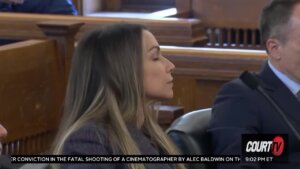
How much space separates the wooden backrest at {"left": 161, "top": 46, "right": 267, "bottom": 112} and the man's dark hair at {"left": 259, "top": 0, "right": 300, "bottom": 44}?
686mm

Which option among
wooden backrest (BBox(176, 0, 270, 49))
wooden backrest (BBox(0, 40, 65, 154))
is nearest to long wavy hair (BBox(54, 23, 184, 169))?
wooden backrest (BBox(0, 40, 65, 154))

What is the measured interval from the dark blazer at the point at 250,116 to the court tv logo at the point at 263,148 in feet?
0.06

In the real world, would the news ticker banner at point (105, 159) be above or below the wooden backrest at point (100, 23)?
above

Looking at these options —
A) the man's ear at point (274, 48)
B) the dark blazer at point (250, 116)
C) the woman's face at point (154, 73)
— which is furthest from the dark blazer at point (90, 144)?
the man's ear at point (274, 48)

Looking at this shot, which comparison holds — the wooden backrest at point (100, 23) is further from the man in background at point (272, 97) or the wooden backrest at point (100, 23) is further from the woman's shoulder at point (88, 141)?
the woman's shoulder at point (88, 141)

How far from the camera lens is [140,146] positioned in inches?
75.5

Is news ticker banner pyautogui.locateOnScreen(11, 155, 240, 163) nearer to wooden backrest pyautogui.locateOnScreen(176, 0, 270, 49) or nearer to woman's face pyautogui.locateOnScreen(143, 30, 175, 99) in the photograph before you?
woman's face pyautogui.locateOnScreen(143, 30, 175, 99)

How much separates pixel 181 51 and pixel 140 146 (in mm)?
1482

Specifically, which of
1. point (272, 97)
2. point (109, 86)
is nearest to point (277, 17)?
point (272, 97)

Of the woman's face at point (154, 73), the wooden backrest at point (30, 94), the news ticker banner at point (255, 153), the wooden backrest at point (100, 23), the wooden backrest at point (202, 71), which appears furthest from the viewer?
the wooden backrest at point (100, 23)

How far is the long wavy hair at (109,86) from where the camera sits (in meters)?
1.87

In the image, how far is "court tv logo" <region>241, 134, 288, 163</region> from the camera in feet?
7.43

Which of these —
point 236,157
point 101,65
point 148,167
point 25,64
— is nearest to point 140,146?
point 148,167

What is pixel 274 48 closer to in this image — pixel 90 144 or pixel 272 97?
pixel 272 97
